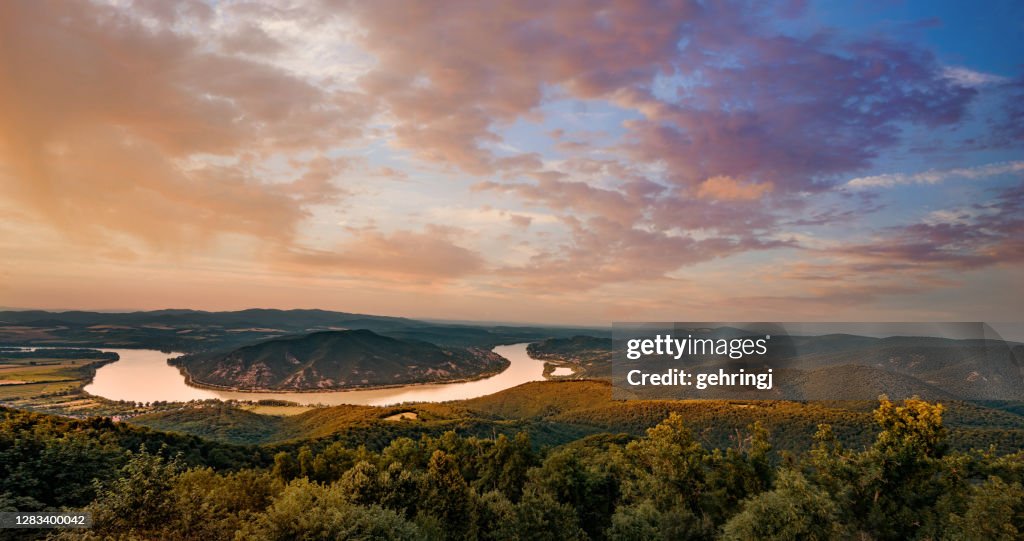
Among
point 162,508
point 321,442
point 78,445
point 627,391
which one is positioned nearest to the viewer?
point 162,508

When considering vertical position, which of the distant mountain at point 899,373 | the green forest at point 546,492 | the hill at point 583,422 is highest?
the green forest at point 546,492

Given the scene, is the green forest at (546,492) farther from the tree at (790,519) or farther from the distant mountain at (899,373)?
the distant mountain at (899,373)

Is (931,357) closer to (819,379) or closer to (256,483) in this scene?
(819,379)

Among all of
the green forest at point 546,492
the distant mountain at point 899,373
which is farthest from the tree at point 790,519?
the distant mountain at point 899,373

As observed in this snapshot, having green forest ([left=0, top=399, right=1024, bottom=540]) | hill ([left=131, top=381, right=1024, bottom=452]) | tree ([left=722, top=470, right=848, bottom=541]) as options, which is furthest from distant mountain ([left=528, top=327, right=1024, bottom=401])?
tree ([left=722, top=470, right=848, bottom=541])

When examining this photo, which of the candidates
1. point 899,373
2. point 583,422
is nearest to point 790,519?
point 583,422

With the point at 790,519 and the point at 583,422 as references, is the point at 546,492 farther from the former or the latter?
the point at 583,422

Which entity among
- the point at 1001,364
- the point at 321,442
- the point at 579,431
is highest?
the point at 1001,364

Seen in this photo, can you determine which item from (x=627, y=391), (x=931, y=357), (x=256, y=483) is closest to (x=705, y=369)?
(x=627, y=391)
